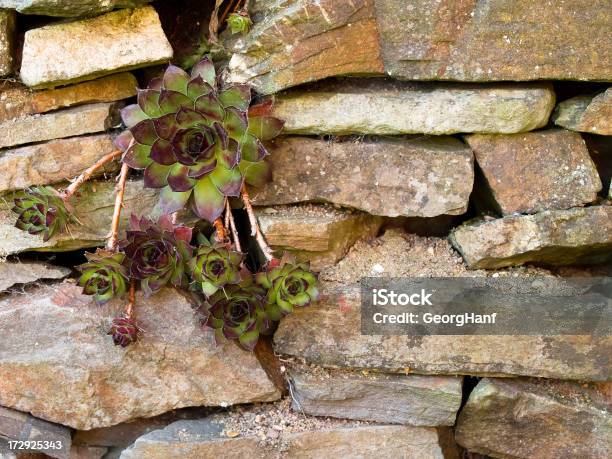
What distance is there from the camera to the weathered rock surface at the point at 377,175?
247 cm

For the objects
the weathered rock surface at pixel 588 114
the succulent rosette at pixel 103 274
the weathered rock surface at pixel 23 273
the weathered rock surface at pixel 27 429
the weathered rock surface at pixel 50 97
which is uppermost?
the weathered rock surface at pixel 50 97

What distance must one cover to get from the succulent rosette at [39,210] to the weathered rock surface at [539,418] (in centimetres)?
168

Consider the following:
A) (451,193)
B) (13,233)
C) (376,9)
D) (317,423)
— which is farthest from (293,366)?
(376,9)

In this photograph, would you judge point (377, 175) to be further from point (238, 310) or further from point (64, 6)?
point (64, 6)

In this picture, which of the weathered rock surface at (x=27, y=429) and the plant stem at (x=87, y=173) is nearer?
the plant stem at (x=87, y=173)

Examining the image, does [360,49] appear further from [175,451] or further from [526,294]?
[175,451]

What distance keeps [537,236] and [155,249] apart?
4.40 feet

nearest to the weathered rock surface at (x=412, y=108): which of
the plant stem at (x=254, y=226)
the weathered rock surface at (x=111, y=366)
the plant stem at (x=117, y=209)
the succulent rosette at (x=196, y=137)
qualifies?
the succulent rosette at (x=196, y=137)

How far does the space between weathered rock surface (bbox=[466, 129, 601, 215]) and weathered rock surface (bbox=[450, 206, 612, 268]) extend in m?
0.06

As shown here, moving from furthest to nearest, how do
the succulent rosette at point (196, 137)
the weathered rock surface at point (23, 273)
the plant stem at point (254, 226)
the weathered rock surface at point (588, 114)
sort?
the weathered rock surface at point (23, 273) < the plant stem at point (254, 226) < the weathered rock surface at point (588, 114) < the succulent rosette at point (196, 137)

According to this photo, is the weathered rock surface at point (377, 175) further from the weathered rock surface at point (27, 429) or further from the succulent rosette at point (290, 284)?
the weathered rock surface at point (27, 429)

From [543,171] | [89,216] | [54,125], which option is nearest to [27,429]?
[89,216]

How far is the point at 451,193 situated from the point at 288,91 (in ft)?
2.30

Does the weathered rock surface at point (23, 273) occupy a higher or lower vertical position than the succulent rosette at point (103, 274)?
A: lower
